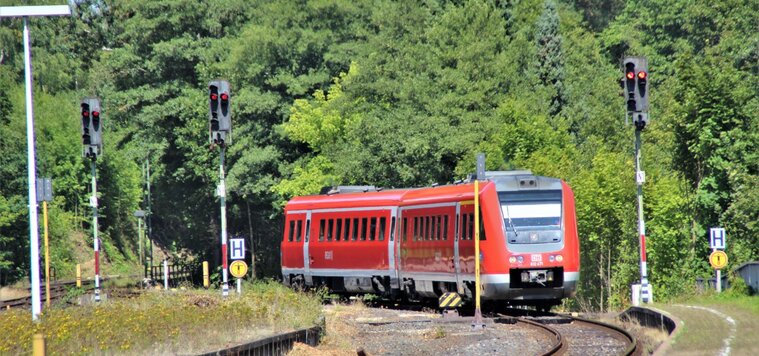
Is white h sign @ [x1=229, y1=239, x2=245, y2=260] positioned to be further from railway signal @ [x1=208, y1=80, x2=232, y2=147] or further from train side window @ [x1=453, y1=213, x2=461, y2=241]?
train side window @ [x1=453, y1=213, x2=461, y2=241]

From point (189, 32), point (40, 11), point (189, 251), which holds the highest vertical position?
point (189, 32)

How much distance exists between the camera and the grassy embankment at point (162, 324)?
60.6ft

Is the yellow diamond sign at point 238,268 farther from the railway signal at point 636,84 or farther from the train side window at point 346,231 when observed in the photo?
the railway signal at point 636,84

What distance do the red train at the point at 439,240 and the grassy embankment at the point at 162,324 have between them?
190 inches

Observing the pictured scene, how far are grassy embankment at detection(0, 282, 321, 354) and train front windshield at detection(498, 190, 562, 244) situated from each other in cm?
499

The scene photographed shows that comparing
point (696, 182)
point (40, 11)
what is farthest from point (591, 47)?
point (40, 11)

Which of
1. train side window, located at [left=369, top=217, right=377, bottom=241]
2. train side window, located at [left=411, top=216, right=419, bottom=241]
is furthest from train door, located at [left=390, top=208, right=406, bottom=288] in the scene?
train side window, located at [left=411, top=216, right=419, bottom=241]

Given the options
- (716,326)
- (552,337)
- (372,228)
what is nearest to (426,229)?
(372,228)

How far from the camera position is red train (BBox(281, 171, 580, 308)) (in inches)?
1153

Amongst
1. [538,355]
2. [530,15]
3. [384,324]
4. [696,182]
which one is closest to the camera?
[538,355]

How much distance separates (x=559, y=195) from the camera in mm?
29828

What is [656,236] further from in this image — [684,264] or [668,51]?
[668,51]

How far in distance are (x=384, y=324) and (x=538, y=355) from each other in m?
8.18

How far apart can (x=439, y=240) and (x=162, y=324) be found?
43.7 ft
